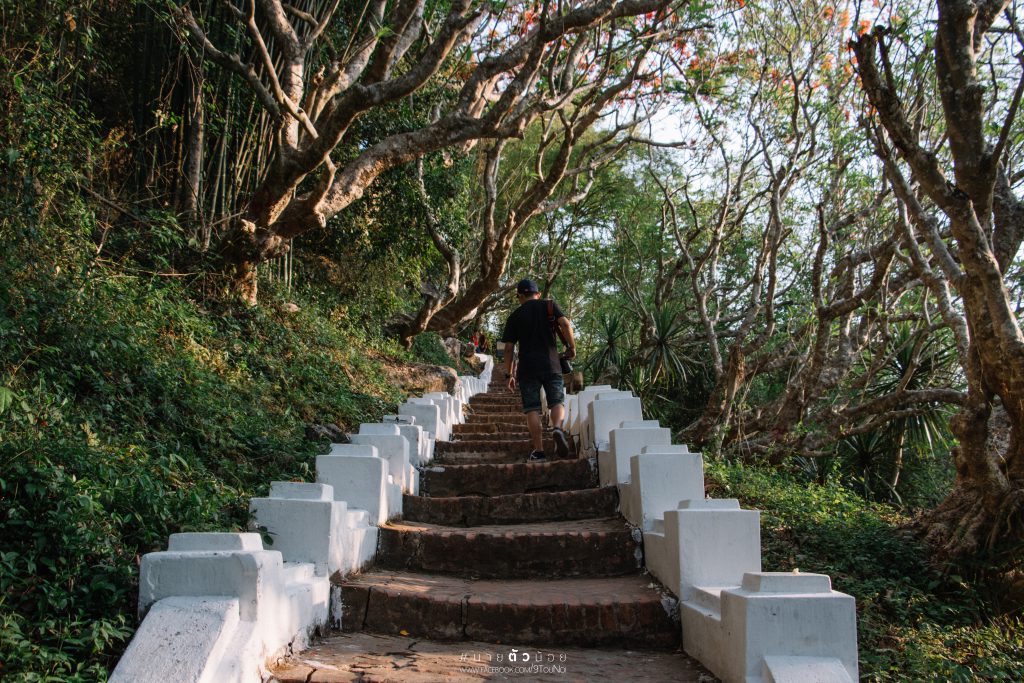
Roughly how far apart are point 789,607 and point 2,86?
5849 millimetres

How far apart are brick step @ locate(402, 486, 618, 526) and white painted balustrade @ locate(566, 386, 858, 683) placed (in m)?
0.18

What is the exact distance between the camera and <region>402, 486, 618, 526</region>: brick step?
16.2ft

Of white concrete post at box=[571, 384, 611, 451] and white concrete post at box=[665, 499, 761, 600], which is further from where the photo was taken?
white concrete post at box=[571, 384, 611, 451]

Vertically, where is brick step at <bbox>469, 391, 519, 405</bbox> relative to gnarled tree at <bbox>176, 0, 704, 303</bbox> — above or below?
below

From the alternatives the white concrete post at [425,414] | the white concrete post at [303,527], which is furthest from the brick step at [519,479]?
the white concrete post at [303,527]

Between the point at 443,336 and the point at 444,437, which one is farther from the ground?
the point at 443,336

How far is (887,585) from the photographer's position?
491cm

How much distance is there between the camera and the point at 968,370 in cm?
559

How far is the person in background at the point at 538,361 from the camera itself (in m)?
6.21

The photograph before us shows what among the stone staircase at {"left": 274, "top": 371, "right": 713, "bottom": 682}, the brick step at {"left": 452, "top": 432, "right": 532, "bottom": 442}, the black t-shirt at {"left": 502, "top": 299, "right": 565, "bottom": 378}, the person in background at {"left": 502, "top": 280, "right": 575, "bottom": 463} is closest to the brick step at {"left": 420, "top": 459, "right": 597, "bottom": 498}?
the stone staircase at {"left": 274, "top": 371, "right": 713, "bottom": 682}

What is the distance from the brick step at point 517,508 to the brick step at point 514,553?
1.90ft

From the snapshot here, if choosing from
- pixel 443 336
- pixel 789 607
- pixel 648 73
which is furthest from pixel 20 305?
pixel 443 336

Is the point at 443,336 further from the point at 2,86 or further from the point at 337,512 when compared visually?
the point at 337,512

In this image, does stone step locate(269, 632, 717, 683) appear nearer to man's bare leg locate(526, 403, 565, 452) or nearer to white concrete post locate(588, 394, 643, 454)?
white concrete post locate(588, 394, 643, 454)
